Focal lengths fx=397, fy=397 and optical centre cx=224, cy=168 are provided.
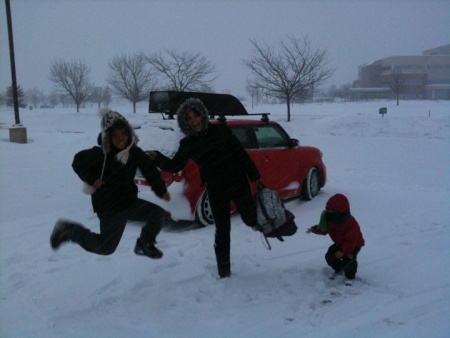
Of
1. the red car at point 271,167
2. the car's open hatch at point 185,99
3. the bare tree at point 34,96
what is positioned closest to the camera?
the red car at point 271,167

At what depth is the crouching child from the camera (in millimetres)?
3777

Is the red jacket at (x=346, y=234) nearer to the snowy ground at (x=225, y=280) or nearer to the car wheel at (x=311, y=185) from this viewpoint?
the snowy ground at (x=225, y=280)

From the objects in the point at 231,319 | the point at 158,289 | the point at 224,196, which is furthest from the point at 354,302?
the point at 158,289

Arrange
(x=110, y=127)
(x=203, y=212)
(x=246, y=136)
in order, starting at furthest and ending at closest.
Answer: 1. (x=246, y=136)
2. (x=203, y=212)
3. (x=110, y=127)

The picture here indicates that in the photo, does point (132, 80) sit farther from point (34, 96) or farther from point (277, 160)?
point (34, 96)

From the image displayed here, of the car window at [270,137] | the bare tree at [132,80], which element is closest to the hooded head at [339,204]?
the car window at [270,137]

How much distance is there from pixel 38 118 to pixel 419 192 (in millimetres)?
38113

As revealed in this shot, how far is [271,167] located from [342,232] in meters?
2.51

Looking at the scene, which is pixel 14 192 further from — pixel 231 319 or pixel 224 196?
pixel 231 319

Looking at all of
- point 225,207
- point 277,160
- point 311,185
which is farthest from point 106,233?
point 311,185

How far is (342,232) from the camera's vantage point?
3.85 meters

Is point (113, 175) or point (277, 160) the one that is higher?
point (113, 175)

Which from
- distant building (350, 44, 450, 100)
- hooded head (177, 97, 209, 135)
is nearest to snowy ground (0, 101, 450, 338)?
hooded head (177, 97, 209, 135)

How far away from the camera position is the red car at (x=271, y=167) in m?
5.23
